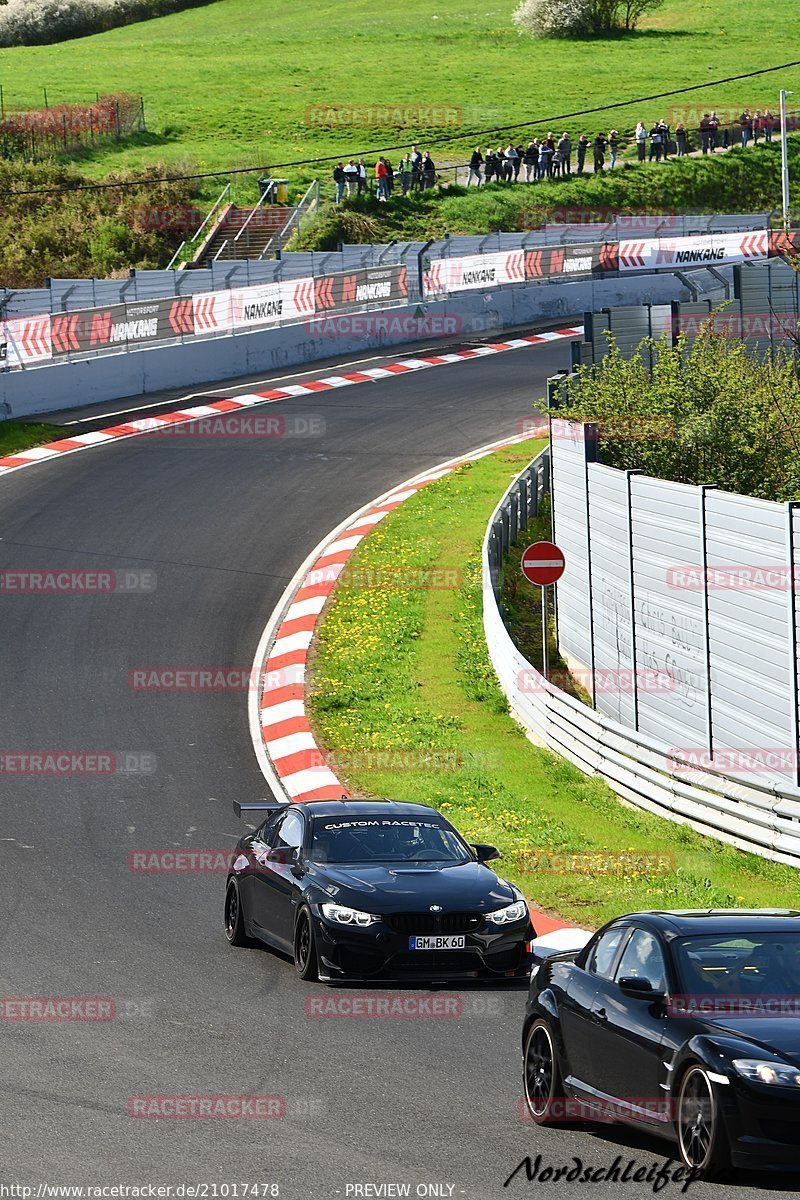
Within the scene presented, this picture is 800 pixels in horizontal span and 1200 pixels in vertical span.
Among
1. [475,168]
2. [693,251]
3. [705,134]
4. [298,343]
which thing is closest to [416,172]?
[475,168]

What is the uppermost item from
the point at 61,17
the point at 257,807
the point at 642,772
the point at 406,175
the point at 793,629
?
the point at 61,17

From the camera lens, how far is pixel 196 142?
81375mm

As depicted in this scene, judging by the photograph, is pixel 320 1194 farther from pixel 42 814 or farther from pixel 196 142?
pixel 196 142

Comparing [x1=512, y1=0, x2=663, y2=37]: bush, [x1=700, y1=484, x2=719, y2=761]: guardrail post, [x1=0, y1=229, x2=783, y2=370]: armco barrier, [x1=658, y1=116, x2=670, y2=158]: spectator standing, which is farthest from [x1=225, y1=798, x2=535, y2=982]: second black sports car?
[x1=512, y1=0, x2=663, y2=37]: bush

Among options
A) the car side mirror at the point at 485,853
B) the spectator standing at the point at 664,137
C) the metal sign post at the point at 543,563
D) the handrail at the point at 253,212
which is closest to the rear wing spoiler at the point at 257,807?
the car side mirror at the point at 485,853

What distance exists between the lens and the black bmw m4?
7273 millimetres

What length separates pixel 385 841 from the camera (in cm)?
1300

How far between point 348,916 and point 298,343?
29795 millimetres

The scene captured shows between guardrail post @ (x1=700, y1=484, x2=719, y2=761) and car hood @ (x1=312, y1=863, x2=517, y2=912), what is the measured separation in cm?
493

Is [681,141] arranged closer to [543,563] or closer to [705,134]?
[705,134]

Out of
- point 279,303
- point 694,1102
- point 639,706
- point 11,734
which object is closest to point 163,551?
point 11,734

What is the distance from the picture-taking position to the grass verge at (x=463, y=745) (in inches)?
566

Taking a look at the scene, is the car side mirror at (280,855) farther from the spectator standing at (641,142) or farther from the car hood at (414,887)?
the spectator standing at (641,142)

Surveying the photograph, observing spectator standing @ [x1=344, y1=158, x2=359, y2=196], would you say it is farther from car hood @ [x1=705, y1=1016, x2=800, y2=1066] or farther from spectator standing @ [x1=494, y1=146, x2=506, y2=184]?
car hood @ [x1=705, y1=1016, x2=800, y2=1066]
